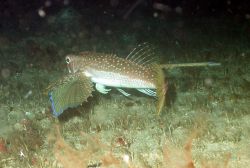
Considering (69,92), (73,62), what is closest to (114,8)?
(73,62)

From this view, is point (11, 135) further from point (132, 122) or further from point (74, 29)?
point (74, 29)

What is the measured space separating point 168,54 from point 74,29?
717 centimetres

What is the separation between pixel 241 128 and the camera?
23.2ft

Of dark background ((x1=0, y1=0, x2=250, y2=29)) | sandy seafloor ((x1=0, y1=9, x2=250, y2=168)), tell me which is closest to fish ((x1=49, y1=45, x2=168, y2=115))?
sandy seafloor ((x1=0, y1=9, x2=250, y2=168))

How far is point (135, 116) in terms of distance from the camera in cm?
820

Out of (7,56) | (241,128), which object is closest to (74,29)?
(7,56)

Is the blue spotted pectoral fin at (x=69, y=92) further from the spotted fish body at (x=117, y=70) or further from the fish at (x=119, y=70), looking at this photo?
the spotted fish body at (x=117, y=70)

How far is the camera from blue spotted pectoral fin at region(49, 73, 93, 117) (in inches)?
296

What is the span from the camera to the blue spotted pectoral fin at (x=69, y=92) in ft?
24.7

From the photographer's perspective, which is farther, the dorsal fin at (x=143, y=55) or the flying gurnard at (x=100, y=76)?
the dorsal fin at (x=143, y=55)

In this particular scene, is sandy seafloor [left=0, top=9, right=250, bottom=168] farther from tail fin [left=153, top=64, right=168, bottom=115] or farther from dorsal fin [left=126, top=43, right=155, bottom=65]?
tail fin [left=153, top=64, right=168, bottom=115]

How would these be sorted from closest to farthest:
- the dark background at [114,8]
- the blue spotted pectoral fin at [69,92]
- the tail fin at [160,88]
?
the tail fin at [160,88], the blue spotted pectoral fin at [69,92], the dark background at [114,8]

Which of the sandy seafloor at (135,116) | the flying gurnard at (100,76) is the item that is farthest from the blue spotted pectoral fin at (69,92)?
the sandy seafloor at (135,116)

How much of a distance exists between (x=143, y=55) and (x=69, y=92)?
187 cm
